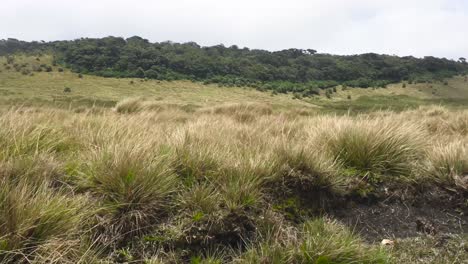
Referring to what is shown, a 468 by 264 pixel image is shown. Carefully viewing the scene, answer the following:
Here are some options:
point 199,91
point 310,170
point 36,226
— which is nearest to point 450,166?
point 310,170

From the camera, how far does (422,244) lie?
3404 mm

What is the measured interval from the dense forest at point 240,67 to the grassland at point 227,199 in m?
73.3

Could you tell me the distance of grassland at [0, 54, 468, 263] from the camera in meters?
2.69


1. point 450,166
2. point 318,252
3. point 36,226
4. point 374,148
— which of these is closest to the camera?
point 36,226

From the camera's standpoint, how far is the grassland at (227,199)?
269 centimetres

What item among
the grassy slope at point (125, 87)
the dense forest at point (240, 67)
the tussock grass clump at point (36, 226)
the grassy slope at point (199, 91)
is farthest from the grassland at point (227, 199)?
the dense forest at point (240, 67)

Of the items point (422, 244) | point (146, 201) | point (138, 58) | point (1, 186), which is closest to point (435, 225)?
point (422, 244)

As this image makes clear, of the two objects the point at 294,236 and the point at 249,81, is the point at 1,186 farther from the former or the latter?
the point at 249,81

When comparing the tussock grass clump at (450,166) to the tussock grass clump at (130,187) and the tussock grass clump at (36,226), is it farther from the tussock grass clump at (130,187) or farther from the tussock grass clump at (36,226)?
the tussock grass clump at (36,226)

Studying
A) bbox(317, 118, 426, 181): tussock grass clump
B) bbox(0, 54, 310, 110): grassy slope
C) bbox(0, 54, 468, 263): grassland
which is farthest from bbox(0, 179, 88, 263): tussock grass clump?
bbox(0, 54, 310, 110): grassy slope

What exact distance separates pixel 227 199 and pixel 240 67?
→ 9560cm

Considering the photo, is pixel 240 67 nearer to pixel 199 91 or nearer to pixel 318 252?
pixel 199 91

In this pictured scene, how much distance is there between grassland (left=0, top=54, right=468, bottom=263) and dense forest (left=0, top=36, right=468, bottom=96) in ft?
241

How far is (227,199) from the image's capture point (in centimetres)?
329
